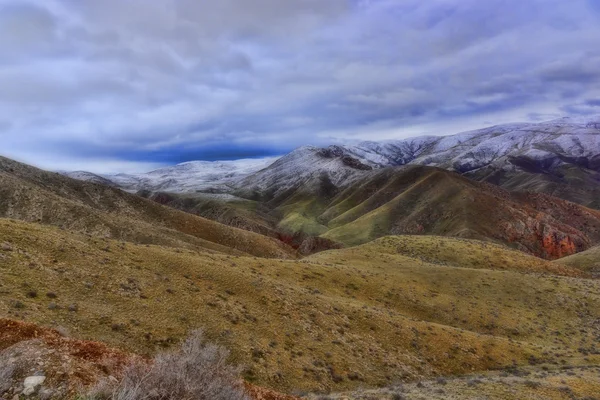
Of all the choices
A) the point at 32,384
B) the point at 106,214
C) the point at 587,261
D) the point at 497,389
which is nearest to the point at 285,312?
the point at 497,389

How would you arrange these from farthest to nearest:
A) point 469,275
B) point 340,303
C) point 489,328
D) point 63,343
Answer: point 469,275 < point 489,328 < point 340,303 < point 63,343

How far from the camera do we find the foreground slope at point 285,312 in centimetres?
2034

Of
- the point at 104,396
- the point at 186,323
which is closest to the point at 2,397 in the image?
the point at 104,396

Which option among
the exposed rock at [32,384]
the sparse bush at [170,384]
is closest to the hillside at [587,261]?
the sparse bush at [170,384]

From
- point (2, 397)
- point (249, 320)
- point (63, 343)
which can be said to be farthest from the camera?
point (249, 320)

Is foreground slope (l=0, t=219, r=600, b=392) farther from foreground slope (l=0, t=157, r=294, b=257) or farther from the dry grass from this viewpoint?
foreground slope (l=0, t=157, r=294, b=257)

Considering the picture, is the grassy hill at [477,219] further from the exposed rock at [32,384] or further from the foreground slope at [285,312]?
the exposed rock at [32,384]

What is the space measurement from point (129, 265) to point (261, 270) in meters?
13.3

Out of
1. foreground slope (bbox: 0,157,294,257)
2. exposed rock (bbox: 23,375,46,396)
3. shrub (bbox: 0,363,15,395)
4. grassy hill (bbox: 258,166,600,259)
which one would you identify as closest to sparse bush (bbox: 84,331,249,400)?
exposed rock (bbox: 23,375,46,396)

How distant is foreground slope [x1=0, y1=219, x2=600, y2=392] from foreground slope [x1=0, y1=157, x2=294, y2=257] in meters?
28.5

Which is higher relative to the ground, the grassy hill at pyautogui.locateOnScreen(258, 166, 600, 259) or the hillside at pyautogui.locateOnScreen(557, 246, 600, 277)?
the grassy hill at pyautogui.locateOnScreen(258, 166, 600, 259)

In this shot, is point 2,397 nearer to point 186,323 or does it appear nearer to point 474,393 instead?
point 186,323

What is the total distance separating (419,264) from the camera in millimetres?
59406

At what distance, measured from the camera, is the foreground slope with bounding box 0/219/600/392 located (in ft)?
66.7
